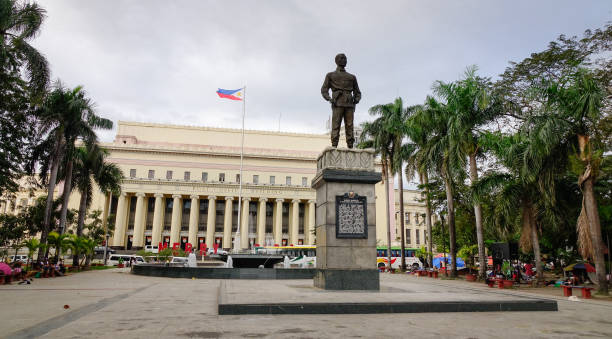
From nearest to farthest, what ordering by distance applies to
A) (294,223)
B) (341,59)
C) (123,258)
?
(341,59) < (123,258) < (294,223)

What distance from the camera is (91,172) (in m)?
Result: 36.2

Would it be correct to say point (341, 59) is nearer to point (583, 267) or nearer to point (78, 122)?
point (583, 267)

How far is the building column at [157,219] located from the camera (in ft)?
234

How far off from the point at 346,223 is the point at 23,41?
64.6ft

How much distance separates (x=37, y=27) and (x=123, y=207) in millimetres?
56789

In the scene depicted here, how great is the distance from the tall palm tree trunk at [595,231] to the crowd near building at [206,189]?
5704 cm

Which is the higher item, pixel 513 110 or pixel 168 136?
pixel 168 136

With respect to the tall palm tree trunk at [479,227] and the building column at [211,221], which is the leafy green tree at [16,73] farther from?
the building column at [211,221]

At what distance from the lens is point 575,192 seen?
22625 millimetres

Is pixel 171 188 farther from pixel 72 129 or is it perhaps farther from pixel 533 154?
pixel 533 154

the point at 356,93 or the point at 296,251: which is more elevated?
the point at 356,93

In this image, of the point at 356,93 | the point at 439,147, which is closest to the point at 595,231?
the point at 356,93

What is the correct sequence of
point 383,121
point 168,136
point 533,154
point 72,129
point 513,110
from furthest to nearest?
point 168,136
point 383,121
point 72,129
point 513,110
point 533,154

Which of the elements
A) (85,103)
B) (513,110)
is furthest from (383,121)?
(85,103)
